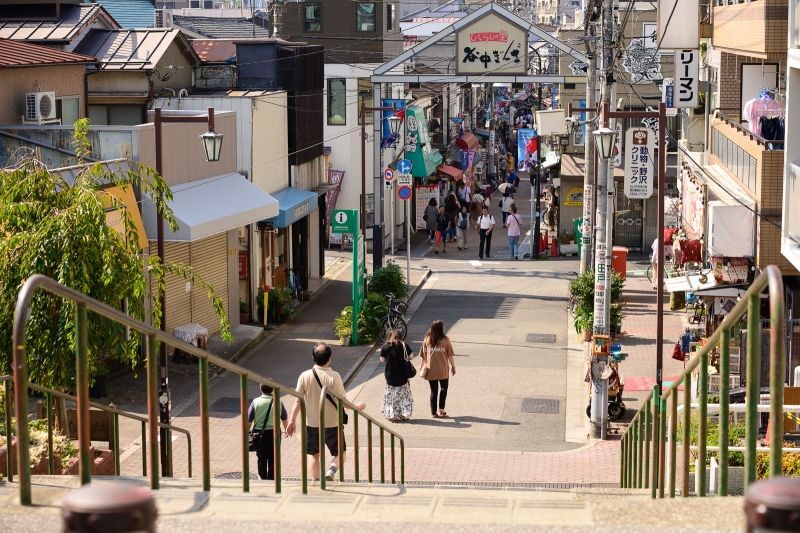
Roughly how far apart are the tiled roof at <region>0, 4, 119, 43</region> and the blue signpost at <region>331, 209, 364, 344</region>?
6817mm

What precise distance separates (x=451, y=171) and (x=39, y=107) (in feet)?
92.8

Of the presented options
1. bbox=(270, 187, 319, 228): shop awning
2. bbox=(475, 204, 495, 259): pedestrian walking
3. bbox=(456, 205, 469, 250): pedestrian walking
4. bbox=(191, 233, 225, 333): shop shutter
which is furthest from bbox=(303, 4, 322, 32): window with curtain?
bbox=(191, 233, 225, 333): shop shutter

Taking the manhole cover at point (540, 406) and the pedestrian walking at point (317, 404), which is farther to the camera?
the manhole cover at point (540, 406)

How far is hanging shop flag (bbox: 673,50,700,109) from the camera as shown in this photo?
25.5 metres

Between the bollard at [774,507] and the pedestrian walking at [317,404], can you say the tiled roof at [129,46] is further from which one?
the bollard at [774,507]

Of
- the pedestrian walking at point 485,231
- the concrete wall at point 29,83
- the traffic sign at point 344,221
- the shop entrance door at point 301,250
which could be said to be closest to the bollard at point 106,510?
the concrete wall at point 29,83

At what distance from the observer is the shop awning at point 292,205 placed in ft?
93.4

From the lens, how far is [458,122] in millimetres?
62438

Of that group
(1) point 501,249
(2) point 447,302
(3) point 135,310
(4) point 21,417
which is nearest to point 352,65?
(1) point 501,249

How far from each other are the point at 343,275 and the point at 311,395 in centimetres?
2249

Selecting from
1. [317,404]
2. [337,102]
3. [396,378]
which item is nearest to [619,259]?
[337,102]

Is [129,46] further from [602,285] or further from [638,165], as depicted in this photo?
[602,285]

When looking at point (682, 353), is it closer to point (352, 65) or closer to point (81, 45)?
point (81, 45)

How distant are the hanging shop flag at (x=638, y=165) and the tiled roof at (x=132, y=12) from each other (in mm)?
18194
